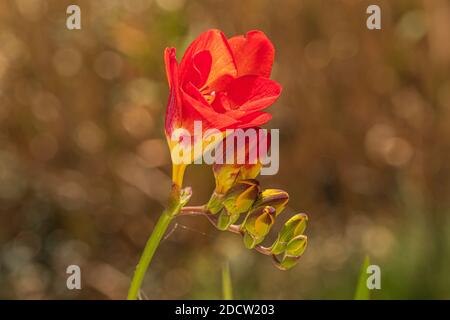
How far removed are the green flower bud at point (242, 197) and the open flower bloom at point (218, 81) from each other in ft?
0.16

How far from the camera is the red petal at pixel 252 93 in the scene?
470 millimetres

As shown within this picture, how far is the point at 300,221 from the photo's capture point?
1.76ft

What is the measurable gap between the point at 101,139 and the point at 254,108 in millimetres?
1212

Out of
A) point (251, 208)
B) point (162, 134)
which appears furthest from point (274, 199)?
point (162, 134)

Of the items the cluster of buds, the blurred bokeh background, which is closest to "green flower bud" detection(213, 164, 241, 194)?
the cluster of buds

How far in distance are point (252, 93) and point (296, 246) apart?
0.12m

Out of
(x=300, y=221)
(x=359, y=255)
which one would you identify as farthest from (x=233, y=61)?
(x=359, y=255)

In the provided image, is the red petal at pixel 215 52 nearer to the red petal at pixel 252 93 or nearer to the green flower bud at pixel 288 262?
the red petal at pixel 252 93

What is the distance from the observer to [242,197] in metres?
0.52

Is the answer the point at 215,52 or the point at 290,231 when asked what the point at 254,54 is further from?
the point at 290,231

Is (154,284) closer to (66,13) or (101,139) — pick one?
(101,139)

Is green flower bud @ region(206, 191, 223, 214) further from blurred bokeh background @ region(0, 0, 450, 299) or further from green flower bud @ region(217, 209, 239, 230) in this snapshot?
blurred bokeh background @ region(0, 0, 450, 299)

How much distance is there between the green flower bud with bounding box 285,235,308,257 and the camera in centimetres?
54
